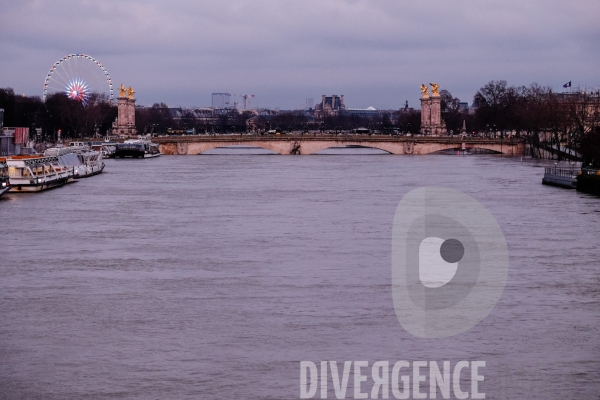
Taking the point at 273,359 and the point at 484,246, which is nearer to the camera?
the point at 273,359

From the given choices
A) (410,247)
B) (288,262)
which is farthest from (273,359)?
(410,247)

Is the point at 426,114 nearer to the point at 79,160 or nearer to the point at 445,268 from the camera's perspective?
the point at 79,160

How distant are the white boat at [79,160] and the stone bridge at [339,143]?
2701 centimetres

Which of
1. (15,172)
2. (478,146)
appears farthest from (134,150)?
(15,172)

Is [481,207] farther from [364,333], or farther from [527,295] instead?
[364,333]

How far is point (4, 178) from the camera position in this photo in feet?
130

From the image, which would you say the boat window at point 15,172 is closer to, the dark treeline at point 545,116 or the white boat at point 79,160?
the white boat at point 79,160

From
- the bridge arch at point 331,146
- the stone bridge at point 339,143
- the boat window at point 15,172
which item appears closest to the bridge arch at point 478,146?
the stone bridge at point 339,143

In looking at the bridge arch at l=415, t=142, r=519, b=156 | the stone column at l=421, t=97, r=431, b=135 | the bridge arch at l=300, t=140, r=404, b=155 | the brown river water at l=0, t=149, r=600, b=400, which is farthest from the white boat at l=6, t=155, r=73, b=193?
the stone column at l=421, t=97, r=431, b=135

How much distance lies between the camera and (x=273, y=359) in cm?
1377

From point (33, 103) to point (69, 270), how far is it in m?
79.6

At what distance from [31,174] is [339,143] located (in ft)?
152

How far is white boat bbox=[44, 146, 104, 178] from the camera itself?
169 ft

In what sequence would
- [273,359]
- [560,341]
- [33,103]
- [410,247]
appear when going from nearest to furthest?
[273,359]
[560,341]
[410,247]
[33,103]
